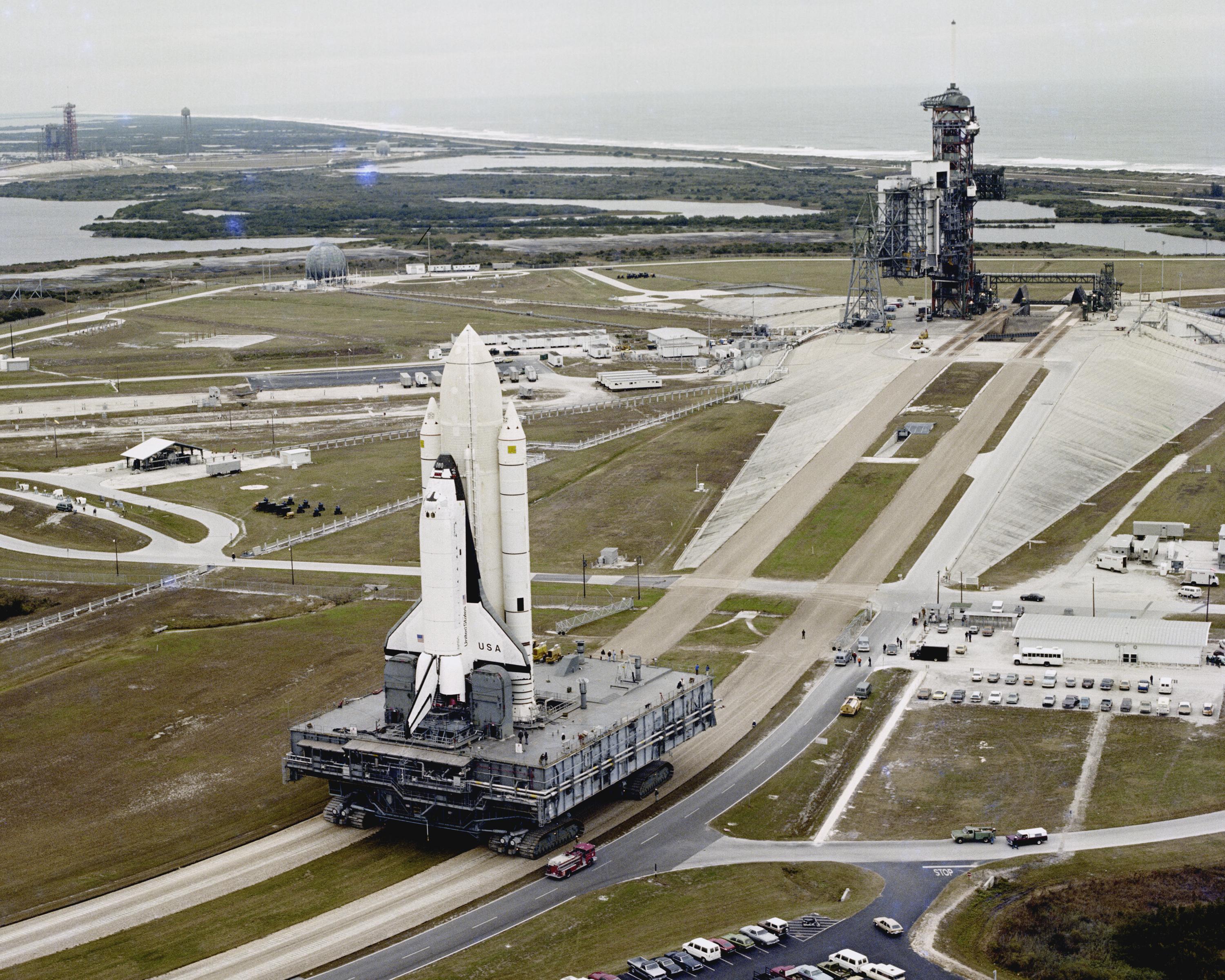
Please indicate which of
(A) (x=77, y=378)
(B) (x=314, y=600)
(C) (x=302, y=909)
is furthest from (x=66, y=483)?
(C) (x=302, y=909)

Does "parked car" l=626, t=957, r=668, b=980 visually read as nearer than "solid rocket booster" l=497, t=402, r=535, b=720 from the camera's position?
Yes

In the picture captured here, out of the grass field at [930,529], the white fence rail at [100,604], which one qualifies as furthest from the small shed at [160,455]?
the grass field at [930,529]

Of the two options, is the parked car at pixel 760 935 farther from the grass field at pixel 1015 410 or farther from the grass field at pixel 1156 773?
the grass field at pixel 1015 410

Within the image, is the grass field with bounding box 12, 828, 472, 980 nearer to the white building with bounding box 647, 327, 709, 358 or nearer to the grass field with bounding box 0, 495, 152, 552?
the grass field with bounding box 0, 495, 152, 552

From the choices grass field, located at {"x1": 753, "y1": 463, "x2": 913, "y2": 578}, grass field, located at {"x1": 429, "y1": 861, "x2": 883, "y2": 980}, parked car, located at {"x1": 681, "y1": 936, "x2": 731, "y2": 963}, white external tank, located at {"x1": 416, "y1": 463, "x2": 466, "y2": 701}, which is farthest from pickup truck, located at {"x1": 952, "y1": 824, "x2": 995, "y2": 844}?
grass field, located at {"x1": 753, "y1": 463, "x2": 913, "y2": 578}

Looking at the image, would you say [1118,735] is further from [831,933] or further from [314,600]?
[314,600]
